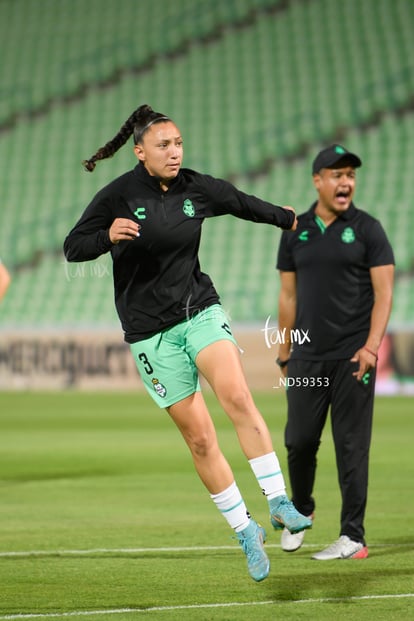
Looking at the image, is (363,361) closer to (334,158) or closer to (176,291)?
(334,158)

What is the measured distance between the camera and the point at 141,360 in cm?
666

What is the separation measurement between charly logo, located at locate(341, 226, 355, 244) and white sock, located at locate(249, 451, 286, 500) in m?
1.88

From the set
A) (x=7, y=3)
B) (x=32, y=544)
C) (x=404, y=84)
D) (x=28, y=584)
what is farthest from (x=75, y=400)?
(x=7, y=3)

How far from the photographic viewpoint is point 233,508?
6.41 metres

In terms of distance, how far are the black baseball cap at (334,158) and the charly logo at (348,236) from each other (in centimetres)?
40

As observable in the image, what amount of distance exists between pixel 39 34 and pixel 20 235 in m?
7.74

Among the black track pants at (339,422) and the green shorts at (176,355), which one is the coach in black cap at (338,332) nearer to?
the black track pants at (339,422)

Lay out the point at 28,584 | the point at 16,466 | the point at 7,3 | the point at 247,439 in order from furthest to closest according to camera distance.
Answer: the point at 7,3
the point at 16,466
the point at 28,584
the point at 247,439

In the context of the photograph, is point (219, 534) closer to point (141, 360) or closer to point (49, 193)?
point (141, 360)

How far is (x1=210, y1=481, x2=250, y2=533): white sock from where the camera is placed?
6.39 m

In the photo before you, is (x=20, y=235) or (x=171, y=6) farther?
(x=171, y=6)

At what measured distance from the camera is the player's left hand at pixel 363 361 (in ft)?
24.6

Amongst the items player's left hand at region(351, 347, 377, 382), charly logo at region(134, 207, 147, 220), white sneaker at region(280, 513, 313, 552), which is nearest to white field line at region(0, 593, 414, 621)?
white sneaker at region(280, 513, 313, 552)

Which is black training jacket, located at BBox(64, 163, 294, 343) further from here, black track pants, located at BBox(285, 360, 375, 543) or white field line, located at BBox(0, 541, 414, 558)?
white field line, located at BBox(0, 541, 414, 558)
